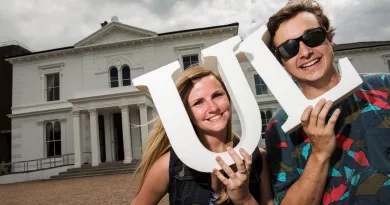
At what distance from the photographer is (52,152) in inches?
832

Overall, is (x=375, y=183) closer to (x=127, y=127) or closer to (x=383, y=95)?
(x=383, y=95)

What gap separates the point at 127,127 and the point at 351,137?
56.0ft

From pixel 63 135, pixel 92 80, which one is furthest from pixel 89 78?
pixel 63 135

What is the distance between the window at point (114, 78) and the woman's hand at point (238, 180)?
2084cm

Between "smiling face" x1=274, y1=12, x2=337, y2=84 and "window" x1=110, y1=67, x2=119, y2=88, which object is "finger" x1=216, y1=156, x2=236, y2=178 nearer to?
"smiling face" x1=274, y1=12, x2=337, y2=84

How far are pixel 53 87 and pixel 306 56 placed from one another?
78.4ft

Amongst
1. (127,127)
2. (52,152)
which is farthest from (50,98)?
(127,127)

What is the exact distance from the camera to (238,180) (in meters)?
1.38

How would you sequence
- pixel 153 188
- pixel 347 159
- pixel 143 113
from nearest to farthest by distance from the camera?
pixel 347 159, pixel 153 188, pixel 143 113

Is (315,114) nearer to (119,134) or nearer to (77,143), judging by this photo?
(77,143)

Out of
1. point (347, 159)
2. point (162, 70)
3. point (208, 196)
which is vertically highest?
point (162, 70)

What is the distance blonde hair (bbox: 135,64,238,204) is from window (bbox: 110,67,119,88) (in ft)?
65.9

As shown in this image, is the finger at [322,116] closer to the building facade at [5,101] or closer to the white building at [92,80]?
the white building at [92,80]

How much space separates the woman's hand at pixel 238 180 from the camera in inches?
54.3
